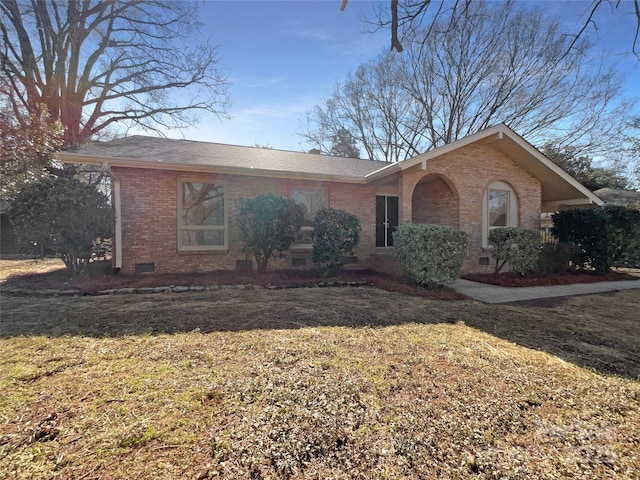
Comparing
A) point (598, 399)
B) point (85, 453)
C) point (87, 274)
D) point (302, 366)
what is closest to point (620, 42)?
point (598, 399)

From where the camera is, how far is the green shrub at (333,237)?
7.86 m

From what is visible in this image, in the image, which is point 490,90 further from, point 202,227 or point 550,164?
point 202,227

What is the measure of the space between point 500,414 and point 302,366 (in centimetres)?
172

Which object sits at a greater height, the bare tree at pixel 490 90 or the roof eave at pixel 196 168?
the bare tree at pixel 490 90

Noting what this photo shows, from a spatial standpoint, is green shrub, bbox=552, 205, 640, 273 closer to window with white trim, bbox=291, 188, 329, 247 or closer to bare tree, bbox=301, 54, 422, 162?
window with white trim, bbox=291, 188, 329, 247

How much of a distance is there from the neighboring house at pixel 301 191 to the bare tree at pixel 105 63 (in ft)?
27.1

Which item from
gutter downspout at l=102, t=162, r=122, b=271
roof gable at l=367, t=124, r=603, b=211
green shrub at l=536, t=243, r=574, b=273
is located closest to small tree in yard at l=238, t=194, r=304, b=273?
gutter downspout at l=102, t=162, r=122, b=271

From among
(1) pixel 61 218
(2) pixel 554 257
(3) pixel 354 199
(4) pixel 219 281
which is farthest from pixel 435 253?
(1) pixel 61 218

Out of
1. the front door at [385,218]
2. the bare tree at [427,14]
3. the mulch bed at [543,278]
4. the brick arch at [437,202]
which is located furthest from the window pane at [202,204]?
the mulch bed at [543,278]

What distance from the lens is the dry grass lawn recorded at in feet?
6.09

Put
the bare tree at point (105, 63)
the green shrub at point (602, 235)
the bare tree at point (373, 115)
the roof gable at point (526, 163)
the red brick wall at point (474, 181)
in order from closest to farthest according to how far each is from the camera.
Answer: the roof gable at point (526, 163) → the red brick wall at point (474, 181) → the green shrub at point (602, 235) → the bare tree at point (105, 63) → the bare tree at point (373, 115)

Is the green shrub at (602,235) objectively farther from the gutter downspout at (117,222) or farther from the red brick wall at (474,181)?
the gutter downspout at (117,222)

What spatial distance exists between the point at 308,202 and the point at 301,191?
0.42 meters

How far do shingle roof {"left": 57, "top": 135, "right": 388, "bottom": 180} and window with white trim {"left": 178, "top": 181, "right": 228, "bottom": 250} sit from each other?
2.55 ft
